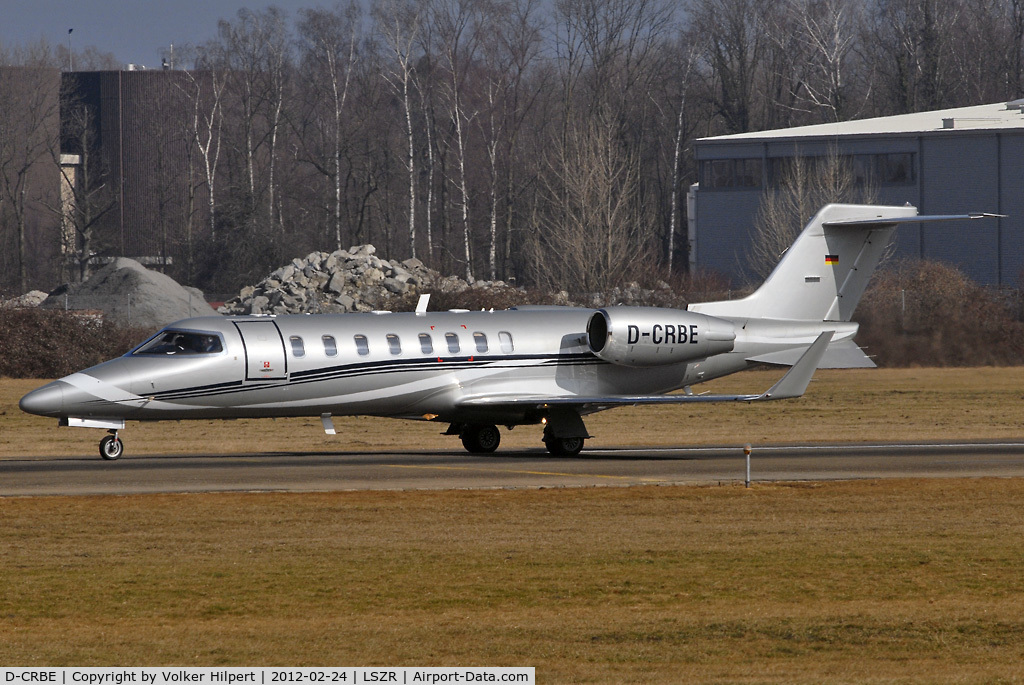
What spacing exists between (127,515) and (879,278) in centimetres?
4058

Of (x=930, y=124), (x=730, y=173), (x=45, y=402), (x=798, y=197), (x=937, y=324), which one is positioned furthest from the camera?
(x=730, y=173)

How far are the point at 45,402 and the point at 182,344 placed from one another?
108 inches

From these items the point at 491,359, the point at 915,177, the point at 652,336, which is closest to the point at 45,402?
the point at 491,359

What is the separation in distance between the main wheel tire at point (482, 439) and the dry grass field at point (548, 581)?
8535mm

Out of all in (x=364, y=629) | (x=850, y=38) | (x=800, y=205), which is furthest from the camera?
(x=850, y=38)

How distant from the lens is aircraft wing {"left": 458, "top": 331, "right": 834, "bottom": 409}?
85.4 ft

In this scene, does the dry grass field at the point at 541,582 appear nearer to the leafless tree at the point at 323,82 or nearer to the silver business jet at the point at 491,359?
the silver business jet at the point at 491,359

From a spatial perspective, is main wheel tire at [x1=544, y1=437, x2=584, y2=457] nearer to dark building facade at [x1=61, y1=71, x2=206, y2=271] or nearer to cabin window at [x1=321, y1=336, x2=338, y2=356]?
cabin window at [x1=321, y1=336, x2=338, y2=356]

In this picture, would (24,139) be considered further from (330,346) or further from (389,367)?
(389,367)

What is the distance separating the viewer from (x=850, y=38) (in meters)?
97.1

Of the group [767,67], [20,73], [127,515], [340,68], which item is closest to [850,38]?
[767,67]

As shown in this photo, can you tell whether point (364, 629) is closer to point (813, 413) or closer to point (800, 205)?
point (813, 413)

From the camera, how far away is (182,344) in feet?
87.0

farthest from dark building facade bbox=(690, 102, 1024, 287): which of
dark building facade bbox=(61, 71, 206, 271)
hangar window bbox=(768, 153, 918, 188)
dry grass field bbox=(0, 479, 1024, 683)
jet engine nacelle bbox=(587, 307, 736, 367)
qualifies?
dry grass field bbox=(0, 479, 1024, 683)
